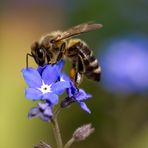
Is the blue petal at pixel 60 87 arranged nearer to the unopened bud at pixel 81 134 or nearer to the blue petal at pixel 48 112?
the blue petal at pixel 48 112

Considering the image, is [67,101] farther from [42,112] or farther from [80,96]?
[42,112]

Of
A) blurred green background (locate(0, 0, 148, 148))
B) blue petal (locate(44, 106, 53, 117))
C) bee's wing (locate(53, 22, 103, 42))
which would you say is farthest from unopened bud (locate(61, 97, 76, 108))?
blurred green background (locate(0, 0, 148, 148))

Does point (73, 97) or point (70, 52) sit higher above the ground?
point (70, 52)

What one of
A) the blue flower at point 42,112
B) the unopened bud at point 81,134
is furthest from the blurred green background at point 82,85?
the blue flower at point 42,112

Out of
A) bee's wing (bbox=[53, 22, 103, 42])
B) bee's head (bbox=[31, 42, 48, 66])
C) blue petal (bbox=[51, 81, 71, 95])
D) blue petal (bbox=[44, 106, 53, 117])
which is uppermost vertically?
bee's wing (bbox=[53, 22, 103, 42])

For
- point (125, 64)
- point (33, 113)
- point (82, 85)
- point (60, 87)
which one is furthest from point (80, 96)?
point (125, 64)

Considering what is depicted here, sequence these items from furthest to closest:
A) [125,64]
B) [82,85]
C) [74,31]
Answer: [125,64]
[82,85]
[74,31]

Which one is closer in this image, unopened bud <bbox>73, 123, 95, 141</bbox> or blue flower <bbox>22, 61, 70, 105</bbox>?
blue flower <bbox>22, 61, 70, 105</bbox>

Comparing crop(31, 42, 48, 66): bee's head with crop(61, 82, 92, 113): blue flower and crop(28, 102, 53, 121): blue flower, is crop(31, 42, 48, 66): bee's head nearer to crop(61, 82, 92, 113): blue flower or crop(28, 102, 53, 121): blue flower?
crop(61, 82, 92, 113): blue flower
